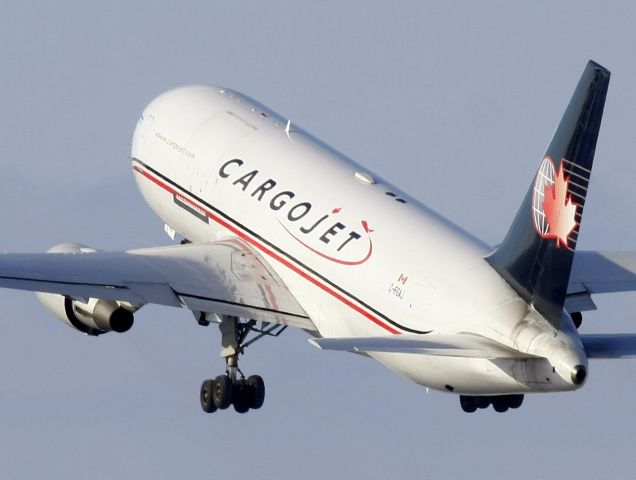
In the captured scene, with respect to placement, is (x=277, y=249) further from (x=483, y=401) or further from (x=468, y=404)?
(x=483, y=401)

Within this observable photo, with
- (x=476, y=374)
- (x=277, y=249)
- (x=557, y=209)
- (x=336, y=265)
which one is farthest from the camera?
(x=277, y=249)

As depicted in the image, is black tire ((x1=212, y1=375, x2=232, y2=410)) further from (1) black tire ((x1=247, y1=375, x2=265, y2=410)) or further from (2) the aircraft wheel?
(2) the aircraft wheel

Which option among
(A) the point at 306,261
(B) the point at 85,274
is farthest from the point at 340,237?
(B) the point at 85,274

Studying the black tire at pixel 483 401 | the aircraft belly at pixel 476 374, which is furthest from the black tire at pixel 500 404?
the aircraft belly at pixel 476 374

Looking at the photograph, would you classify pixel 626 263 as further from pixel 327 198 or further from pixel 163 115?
pixel 163 115

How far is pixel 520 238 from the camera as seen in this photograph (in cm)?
6744

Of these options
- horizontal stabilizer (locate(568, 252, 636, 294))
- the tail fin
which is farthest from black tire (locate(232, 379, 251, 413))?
the tail fin

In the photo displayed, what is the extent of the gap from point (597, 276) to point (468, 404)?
4839 millimetres

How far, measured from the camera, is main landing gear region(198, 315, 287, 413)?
252 feet

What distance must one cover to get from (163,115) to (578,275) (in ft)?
43.8

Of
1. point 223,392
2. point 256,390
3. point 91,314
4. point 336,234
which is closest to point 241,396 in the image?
point 256,390

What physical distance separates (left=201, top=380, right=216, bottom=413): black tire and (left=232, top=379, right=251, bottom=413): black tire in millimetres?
610

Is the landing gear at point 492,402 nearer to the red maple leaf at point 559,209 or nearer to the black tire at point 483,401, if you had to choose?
the black tire at point 483,401

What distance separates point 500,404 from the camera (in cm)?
7650
